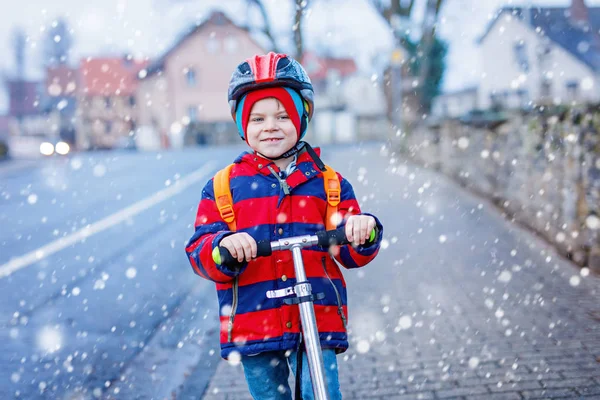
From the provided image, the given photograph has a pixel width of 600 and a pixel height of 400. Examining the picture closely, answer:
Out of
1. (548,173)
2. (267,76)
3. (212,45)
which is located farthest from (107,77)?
(267,76)

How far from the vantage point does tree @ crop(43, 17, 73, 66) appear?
6519cm

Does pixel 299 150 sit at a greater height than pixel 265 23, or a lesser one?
lesser

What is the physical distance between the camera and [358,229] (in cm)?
222

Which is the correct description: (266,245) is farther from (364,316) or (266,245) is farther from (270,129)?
(364,316)

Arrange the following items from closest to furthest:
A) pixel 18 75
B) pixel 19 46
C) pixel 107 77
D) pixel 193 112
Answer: pixel 193 112
pixel 107 77
pixel 19 46
pixel 18 75

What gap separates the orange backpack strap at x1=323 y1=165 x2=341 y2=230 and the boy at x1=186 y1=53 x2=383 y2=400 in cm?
2

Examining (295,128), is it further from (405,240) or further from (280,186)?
(405,240)

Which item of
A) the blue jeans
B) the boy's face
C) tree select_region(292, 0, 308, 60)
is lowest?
the blue jeans

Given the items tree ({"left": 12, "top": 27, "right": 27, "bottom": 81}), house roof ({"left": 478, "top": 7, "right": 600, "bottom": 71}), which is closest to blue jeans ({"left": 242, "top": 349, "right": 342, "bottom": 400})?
house roof ({"left": 478, "top": 7, "right": 600, "bottom": 71})

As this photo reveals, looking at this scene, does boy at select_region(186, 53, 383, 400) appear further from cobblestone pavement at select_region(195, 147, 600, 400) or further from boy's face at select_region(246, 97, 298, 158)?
cobblestone pavement at select_region(195, 147, 600, 400)

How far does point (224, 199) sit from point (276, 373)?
758 mm

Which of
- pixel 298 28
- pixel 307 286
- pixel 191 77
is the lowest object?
pixel 191 77

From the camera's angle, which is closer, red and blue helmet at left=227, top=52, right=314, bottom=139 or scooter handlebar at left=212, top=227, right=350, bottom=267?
scooter handlebar at left=212, top=227, right=350, bottom=267

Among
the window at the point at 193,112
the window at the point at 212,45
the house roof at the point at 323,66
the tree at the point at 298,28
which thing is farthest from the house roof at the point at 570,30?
the window at the point at 193,112
